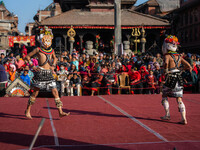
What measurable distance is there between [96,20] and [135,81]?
69.7ft

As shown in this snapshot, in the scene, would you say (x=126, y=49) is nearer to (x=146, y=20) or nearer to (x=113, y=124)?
(x=146, y=20)

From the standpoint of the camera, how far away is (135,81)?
14023 mm

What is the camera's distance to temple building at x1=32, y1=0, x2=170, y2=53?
3256 centimetres

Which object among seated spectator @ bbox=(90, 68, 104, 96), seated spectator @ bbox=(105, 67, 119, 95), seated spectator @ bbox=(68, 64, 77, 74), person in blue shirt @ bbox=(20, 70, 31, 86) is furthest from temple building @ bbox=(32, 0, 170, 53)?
person in blue shirt @ bbox=(20, 70, 31, 86)

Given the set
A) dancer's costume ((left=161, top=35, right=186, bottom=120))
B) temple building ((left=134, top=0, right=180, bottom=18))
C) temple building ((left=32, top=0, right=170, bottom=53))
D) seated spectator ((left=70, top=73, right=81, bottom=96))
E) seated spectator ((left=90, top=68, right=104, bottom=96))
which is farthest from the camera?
temple building ((left=134, top=0, right=180, bottom=18))

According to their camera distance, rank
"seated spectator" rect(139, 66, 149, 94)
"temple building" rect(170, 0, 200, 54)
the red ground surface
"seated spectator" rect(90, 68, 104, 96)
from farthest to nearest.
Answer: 1. "temple building" rect(170, 0, 200, 54)
2. "seated spectator" rect(139, 66, 149, 94)
3. "seated spectator" rect(90, 68, 104, 96)
4. the red ground surface

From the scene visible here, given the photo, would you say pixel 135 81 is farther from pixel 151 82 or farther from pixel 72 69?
pixel 72 69

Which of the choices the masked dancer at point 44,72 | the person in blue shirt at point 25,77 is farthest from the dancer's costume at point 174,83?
the person in blue shirt at point 25,77

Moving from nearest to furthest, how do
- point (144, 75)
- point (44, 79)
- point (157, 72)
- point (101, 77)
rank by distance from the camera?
point (44, 79)
point (101, 77)
point (144, 75)
point (157, 72)

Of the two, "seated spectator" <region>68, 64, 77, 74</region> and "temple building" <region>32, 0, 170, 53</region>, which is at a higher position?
"temple building" <region>32, 0, 170, 53</region>

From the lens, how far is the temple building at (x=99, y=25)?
32.6 m

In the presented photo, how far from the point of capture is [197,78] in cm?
1452

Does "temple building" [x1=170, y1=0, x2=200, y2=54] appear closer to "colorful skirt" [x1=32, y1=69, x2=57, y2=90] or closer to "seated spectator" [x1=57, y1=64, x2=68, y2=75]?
"seated spectator" [x1=57, y1=64, x2=68, y2=75]

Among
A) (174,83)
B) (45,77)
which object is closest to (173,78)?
(174,83)
